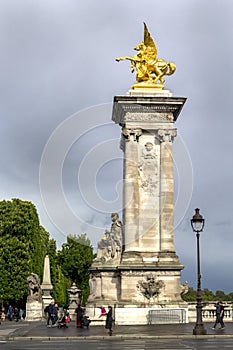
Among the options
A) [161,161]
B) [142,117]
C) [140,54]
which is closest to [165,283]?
[161,161]

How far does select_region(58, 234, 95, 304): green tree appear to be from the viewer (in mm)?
86250

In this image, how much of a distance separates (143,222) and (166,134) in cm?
552

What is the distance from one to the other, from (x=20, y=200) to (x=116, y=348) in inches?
1828

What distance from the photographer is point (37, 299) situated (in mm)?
50875

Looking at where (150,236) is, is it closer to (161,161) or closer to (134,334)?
(161,161)

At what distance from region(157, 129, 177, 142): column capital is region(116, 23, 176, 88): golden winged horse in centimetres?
327

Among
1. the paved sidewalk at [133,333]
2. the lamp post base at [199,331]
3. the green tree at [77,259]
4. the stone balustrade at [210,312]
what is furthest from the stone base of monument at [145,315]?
the green tree at [77,259]

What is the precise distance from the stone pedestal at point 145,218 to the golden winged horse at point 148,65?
167 cm

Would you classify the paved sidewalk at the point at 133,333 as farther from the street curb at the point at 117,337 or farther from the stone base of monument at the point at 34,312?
the stone base of monument at the point at 34,312

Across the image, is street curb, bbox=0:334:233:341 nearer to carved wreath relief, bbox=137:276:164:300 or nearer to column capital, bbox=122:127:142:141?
carved wreath relief, bbox=137:276:164:300

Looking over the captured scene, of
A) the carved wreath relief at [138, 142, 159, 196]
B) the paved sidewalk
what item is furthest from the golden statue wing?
the paved sidewalk

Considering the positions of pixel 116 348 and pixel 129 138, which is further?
pixel 129 138

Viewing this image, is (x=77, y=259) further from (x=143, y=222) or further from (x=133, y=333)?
(x=133, y=333)

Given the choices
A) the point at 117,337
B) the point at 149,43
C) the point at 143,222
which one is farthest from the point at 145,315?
the point at 149,43
